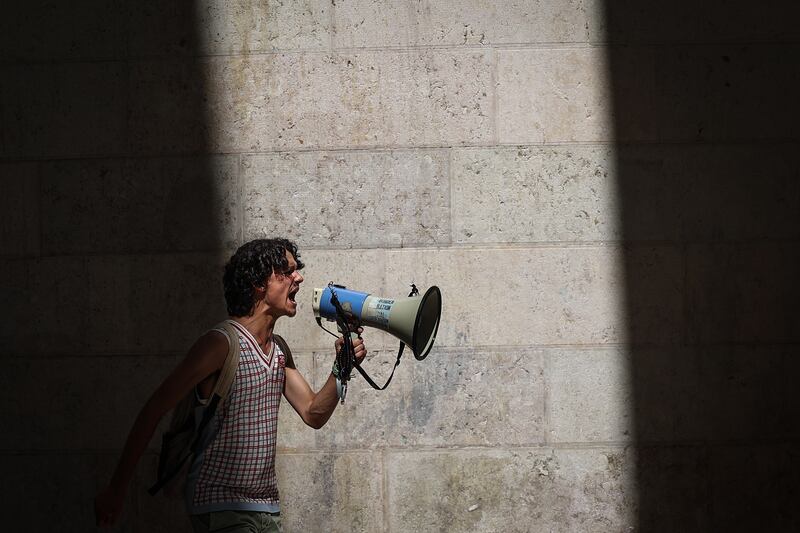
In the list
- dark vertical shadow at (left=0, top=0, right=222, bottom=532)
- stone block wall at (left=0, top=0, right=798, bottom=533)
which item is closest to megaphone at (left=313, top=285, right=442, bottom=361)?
stone block wall at (left=0, top=0, right=798, bottom=533)

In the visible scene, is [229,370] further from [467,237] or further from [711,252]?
[711,252]

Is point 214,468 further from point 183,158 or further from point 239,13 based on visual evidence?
point 239,13

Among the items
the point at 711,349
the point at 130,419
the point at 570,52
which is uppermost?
the point at 570,52

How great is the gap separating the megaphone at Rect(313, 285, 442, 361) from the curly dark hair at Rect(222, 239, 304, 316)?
261 mm

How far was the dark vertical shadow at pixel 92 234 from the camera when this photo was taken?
5078 mm

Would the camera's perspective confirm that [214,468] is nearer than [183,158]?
Yes

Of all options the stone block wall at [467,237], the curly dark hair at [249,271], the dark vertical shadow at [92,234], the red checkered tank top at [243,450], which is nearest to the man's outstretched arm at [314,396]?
the red checkered tank top at [243,450]

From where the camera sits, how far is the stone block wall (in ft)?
16.5

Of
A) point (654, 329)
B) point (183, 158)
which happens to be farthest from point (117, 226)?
point (654, 329)

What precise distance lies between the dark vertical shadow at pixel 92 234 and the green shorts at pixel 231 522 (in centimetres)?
176

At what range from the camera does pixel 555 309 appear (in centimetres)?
505

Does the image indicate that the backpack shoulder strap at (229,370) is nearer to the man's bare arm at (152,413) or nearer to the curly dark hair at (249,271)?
the man's bare arm at (152,413)

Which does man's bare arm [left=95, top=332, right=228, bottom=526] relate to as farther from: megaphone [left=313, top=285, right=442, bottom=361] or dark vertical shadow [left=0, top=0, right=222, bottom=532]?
dark vertical shadow [left=0, top=0, right=222, bottom=532]

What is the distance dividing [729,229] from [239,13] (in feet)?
9.88
